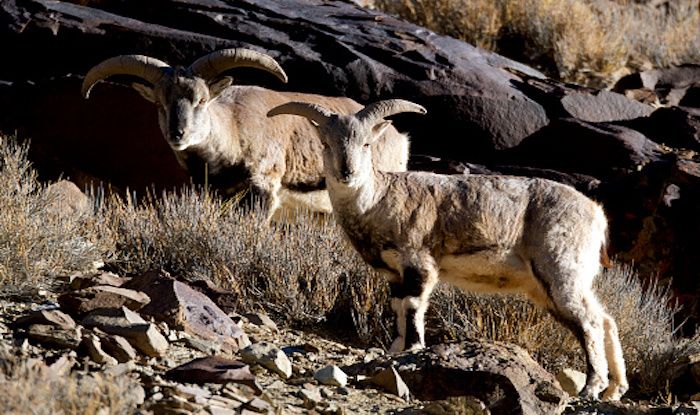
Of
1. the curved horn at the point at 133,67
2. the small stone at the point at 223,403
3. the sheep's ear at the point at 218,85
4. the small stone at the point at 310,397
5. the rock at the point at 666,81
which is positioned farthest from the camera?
the rock at the point at 666,81

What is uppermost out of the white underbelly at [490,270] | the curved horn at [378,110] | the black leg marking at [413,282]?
the curved horn at [378,110]

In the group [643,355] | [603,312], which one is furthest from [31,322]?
[643,355]

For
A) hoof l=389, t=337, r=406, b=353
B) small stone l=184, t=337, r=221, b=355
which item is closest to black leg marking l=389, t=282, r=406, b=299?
hoof l=389, t=337, r=406, b=353

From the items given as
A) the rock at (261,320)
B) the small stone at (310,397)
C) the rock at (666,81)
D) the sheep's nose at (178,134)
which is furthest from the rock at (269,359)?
the rock at (666,81)

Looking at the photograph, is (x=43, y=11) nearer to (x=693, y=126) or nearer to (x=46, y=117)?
(x=46, y=117)

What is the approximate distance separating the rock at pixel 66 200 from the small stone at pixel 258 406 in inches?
167

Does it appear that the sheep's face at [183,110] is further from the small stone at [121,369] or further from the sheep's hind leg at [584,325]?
the small stone at [121,369]

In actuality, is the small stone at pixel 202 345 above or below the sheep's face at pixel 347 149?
below

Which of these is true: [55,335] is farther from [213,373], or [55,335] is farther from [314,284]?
[314,284]

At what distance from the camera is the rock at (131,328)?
7.00 m

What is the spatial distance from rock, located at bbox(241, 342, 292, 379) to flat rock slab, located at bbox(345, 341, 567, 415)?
0.48 m

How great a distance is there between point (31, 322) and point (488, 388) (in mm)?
2884

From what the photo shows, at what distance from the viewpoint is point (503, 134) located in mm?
13164

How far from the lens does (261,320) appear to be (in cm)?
911
